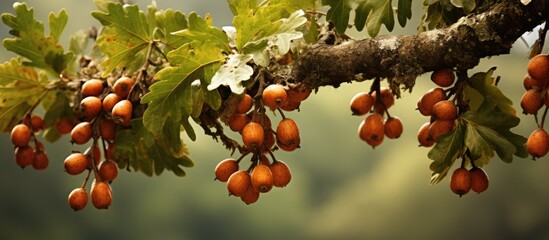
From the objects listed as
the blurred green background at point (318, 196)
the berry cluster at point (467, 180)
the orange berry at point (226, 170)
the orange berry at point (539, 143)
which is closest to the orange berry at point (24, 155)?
the orange berry at point (226, 170)

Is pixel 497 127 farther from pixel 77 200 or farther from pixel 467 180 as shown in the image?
pixel 77 200

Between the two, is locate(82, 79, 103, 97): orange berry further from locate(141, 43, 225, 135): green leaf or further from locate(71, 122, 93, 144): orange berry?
locate(141, 43, 225, 135): green leaf

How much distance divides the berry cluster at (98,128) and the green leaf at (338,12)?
33cm

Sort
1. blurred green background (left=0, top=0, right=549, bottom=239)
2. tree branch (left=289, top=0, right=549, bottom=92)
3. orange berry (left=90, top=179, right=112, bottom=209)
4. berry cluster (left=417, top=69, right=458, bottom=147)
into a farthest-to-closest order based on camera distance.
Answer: blurred green background (left=0, top=0, right=549, bottom=239), orange berry (left=90, top=179, right=112, bottom=209), berry cluster (left=417, top=69, right=458, bottom=147), tree branch (left=289, top=0, right=549, bottom=92)

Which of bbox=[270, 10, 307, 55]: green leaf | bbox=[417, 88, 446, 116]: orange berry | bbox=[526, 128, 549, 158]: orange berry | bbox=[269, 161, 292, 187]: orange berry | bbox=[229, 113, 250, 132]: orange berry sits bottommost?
bbox=[526, 128, 549, 158]: orange berry

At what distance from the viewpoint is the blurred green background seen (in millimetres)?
2457

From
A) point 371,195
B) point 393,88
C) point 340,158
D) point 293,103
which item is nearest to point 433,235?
point 371,195

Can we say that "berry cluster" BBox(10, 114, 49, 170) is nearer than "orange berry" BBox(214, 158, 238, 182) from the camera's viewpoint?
No

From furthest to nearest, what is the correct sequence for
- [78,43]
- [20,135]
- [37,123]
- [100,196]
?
[78,43] < [37,123] < [20,135] < [100,196]

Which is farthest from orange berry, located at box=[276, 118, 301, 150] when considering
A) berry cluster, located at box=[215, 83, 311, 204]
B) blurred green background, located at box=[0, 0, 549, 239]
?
blurred green background, located at box=[0, 0, 549, 239]

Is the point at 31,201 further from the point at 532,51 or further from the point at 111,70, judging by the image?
the point at 532,51

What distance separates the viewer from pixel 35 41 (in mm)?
1176

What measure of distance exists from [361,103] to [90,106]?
0.43 meters

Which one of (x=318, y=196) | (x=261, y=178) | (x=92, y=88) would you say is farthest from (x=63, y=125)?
(x=318, y=196)
